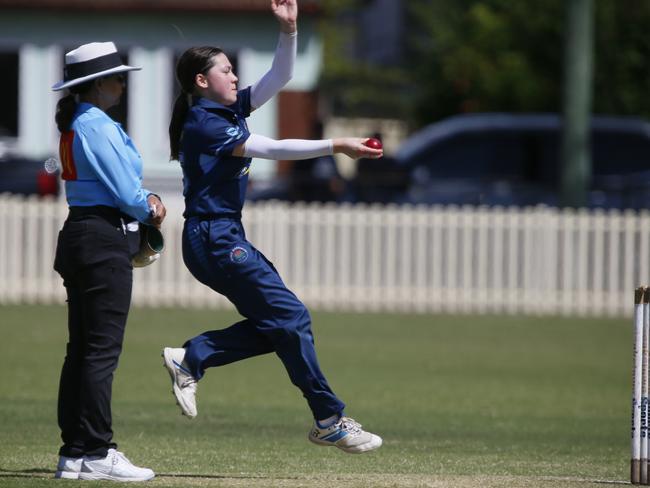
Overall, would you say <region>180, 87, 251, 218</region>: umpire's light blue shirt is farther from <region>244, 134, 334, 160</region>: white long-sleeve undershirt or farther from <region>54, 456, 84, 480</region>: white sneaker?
<region>54, 456, 84, 480</region>: white sneaker

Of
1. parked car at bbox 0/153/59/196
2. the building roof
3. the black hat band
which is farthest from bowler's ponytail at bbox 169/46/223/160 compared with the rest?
the building roof

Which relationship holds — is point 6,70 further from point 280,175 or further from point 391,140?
point 391,140

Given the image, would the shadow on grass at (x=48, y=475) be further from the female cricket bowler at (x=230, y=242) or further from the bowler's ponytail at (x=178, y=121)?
the bowler's ponytail at (x=178, y=121)

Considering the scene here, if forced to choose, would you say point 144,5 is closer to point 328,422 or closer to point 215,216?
point 215,216

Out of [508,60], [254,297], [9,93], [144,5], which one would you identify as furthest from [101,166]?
[508,60]

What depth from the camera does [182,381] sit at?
665 cm

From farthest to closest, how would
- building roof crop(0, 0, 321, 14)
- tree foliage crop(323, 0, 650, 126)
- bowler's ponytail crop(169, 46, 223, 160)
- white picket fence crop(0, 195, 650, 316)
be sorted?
tree foliage crop(323, 0, 650, 126)
building roof crop(0, 0, 321, 14)
white picket fence crop(0, 195, 650, 316)
bowler's ponytail crop(169, 46, 223, 160)

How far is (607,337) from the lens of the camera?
15.9 metres

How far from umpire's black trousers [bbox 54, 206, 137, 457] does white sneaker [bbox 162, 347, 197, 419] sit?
13.2 inches

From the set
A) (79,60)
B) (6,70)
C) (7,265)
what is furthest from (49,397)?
(6,70)

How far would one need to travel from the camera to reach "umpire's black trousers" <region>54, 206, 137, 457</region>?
247 inches

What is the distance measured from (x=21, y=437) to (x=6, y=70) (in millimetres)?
16023

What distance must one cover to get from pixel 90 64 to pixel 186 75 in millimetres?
508

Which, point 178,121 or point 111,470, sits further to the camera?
point 178,121
